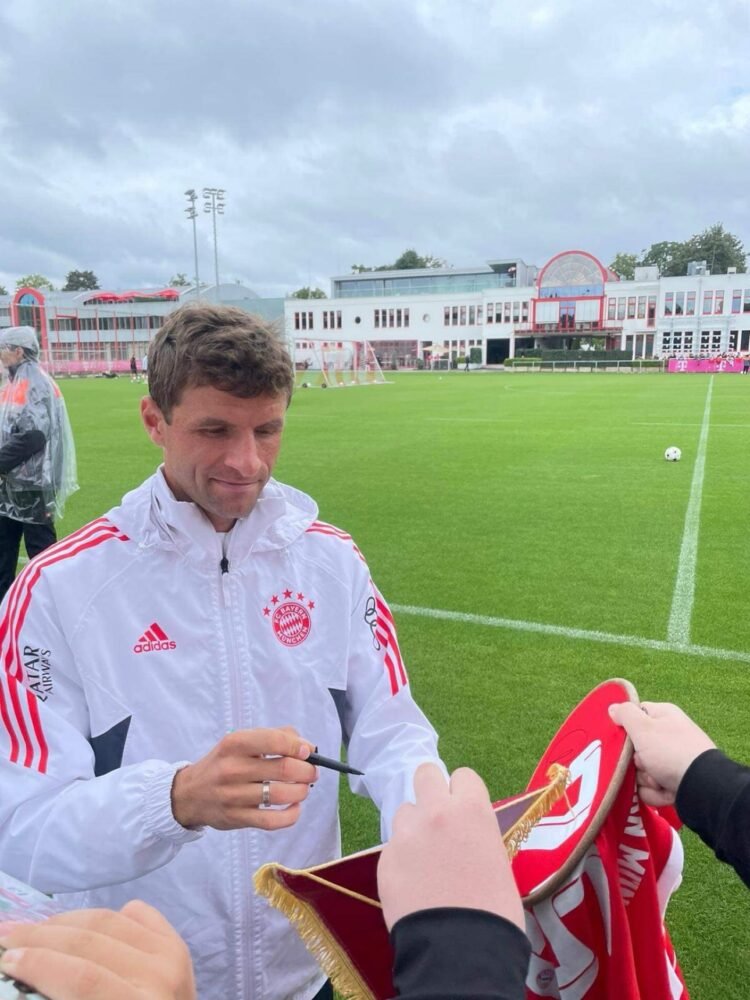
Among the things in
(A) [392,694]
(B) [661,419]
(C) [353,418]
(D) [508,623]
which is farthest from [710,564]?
(C) [353,418]

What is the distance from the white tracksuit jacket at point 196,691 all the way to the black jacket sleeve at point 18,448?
4.16 metres

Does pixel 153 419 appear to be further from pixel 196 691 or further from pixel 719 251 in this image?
pixel 719 251

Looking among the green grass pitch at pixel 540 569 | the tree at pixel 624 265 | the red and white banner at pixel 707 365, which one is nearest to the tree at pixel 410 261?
the tree at pixel 624 265

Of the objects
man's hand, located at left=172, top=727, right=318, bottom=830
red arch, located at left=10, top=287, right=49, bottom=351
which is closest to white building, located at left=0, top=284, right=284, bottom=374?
red arch, located at left=10, top=287, right=49, bottom=351

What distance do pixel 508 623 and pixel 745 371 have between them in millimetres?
48550

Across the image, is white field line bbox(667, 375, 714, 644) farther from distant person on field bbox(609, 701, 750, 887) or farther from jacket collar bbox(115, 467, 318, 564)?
jacket collar bbox(115, 467, 318, 564)

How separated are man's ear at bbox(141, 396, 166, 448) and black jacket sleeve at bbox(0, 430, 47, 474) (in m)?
4.15

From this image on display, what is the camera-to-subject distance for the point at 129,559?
144 cm

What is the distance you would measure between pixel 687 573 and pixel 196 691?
532cm

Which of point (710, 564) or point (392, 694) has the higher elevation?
point (392, 694)

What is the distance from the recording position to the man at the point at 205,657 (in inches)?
52.9

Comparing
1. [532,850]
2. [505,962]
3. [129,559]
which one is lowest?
[532,850]

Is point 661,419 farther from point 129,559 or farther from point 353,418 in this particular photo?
point 129,559

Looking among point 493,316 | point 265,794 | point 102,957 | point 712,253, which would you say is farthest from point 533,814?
point 712,253
